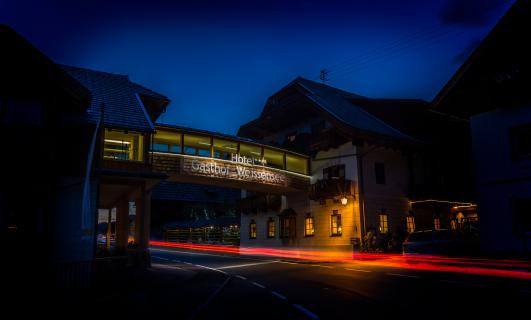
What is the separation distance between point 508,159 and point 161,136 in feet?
59.5

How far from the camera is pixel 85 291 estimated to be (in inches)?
493

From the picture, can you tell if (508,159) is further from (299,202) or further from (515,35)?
(299,202)

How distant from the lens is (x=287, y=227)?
1337 inches

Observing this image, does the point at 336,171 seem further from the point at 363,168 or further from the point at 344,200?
the point at 344,200

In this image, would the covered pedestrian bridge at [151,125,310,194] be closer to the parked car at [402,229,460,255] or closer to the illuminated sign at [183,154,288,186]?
the illuminated sign at [183,154,288,186]

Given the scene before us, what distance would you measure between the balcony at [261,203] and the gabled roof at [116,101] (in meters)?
15.5

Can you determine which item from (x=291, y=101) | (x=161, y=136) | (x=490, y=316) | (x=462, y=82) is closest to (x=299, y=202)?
(x=291, y=101)

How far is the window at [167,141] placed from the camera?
2375cm

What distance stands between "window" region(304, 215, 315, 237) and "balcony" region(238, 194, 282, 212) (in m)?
3.51

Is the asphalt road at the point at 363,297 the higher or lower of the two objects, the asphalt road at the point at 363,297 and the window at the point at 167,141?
the lower

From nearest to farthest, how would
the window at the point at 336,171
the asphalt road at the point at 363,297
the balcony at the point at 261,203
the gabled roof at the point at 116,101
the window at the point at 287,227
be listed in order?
1. the asphalt road at the point at 363,297
2. the gabled roof at the point at 116,101
3. the window at the point at 336,171
4. the window at the point at 287,227
5. the balcony at the point at 261,203

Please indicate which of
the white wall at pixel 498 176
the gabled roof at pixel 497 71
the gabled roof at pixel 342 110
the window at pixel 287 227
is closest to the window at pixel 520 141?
the white wall at pixel 498 176

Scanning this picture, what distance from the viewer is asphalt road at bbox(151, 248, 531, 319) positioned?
806 centimetres

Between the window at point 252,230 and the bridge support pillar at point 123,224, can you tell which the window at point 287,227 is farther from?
the bridge support pillar at point 123,224
